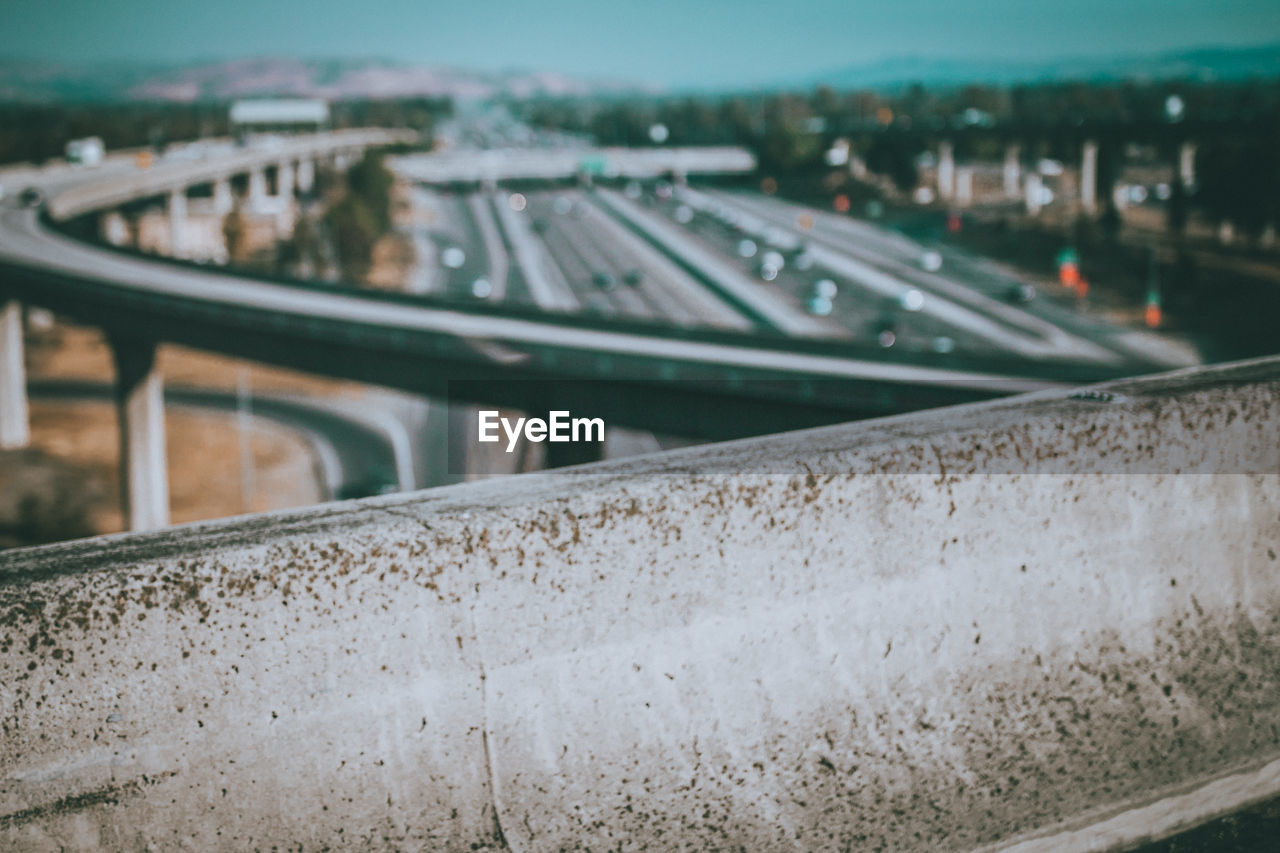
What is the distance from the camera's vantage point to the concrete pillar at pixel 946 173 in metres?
147

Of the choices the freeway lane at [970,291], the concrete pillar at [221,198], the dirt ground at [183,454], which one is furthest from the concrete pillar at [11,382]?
the concrete pillar at [221,198]

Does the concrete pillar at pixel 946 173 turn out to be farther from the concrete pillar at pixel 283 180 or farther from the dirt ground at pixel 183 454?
the dirt ground at pixel 183 454

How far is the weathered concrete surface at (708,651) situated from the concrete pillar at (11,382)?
186ft

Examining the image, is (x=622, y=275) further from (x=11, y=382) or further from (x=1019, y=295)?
(x=11, y=382)

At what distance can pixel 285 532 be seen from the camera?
2.46m

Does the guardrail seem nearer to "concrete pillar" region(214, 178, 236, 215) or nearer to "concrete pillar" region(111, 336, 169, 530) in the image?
"concrete pillar" region(214, 178, 236, 215)

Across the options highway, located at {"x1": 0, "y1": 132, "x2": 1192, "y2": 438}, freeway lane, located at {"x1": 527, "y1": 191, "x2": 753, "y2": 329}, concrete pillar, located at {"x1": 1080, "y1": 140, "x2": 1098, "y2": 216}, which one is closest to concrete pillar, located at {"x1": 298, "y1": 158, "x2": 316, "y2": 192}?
freeway lane, located at {"x1": 527, "y1": 191, "x2": 753, "y2": 329}

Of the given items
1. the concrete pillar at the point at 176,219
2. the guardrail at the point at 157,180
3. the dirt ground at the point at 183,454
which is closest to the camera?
the dirt ground at the point at 183,454

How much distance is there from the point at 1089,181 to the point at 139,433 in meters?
109

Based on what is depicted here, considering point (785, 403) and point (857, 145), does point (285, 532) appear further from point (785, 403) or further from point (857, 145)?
point (857, 145)

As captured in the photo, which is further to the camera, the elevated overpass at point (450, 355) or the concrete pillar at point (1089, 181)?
the concrete pillar at point (1089, 181)

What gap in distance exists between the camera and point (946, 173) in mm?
149625

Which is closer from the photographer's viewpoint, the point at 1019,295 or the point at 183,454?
the point at 183,454

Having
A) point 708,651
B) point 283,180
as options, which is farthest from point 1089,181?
point 708,651
